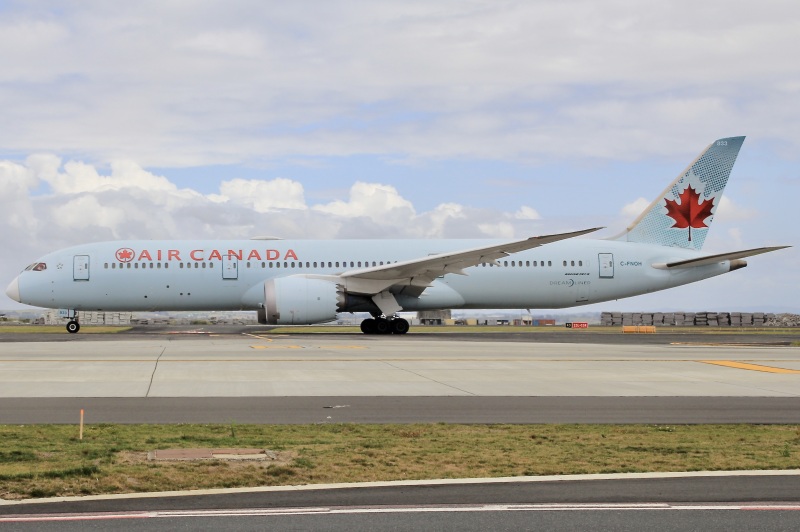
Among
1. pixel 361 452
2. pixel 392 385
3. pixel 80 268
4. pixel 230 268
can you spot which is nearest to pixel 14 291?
pixel 80 268

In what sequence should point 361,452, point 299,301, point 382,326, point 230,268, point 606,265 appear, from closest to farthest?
point 361,452 → point 299,301 → point 230,268 → point 382,326 → point 606,265

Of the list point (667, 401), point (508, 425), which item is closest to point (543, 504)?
point (508, 425)

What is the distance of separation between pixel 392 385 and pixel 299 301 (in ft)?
62.7

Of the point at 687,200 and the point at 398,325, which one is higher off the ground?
the point at 687,200

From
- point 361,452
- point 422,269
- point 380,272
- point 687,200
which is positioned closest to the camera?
point 361,452

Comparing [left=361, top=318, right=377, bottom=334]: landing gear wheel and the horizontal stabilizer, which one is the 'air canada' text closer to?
[left=361, top=318, right=377, bottom=334]: landing gear wheel

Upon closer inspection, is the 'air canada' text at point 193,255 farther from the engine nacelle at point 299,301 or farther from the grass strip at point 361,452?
the grass strip at point 361,452

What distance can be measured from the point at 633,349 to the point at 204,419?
1868 centimetres

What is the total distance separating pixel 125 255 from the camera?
125 ft

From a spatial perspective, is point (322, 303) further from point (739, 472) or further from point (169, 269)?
point (739, 472)

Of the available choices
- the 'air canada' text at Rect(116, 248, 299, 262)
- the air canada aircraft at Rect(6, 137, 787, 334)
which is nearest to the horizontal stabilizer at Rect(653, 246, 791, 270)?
the air canada aircraft at Rect(6, 137, 787, 334)

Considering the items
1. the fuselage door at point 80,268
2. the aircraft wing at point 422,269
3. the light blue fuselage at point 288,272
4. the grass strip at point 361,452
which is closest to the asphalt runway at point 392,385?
the grass strip at point 361,452

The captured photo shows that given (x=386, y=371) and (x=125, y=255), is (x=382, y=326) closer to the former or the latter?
(x=125, y=255)

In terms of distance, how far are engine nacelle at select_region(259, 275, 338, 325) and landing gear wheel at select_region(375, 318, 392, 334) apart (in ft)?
10.2
